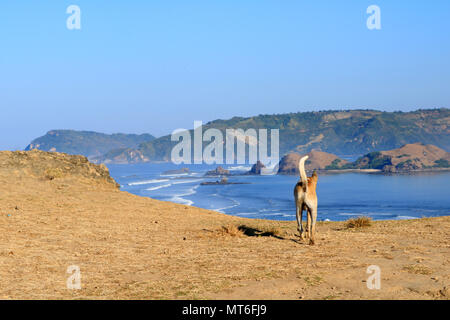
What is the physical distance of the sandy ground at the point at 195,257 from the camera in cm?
798

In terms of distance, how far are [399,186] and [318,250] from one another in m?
159

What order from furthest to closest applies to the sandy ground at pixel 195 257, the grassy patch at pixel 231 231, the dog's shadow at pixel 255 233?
the dog's shadow at pixel 255 233 < the grassy patch at pixel 231 231 < the sandy ground at pixel 195 257

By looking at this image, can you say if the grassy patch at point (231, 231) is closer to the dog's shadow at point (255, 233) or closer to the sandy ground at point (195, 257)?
the sandy ground at point (195, 257)

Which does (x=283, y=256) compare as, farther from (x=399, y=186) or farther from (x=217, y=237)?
(x=399, y=186)

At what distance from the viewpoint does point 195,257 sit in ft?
35.7

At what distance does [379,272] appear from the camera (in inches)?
353

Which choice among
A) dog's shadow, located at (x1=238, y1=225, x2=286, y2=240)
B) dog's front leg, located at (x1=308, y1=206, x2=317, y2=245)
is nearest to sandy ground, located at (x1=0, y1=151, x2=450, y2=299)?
dog's shadow, located at (x1=238, y1=225, x2=286, y2=240)

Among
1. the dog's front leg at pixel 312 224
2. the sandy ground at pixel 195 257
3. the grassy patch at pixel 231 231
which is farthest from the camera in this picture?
the grassy patch at pixel 231 231

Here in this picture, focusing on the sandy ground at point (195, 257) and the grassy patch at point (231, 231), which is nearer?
the sandy ground at point (195, 257)

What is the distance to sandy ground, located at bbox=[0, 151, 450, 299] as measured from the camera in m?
7.98

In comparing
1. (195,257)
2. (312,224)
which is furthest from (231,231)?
(195,257)

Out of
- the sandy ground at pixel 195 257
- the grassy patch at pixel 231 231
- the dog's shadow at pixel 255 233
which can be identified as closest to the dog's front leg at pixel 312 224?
the sandy ground at pixel 195 257

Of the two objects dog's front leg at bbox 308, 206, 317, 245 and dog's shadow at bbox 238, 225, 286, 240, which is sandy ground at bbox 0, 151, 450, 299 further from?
dog's front leg at bbox 308, 206, 317, 245
